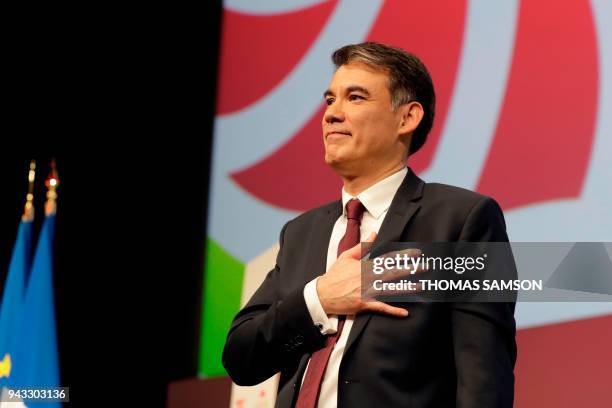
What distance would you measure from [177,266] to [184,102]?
78 centimetres

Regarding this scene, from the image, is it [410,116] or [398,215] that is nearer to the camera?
[398,215]

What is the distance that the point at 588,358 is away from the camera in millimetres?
2465

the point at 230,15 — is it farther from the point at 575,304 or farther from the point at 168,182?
the point at 575,304

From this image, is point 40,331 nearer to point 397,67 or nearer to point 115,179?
point 115,179

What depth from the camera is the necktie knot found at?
175cm

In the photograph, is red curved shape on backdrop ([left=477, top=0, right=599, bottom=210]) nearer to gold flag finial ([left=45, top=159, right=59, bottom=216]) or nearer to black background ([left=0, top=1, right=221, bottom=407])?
black background ([left=0, top=1, right=221, bottom=407])

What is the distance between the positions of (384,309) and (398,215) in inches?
8.6

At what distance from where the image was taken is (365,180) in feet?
6.01

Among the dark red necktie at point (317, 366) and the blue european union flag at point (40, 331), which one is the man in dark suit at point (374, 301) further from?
the blue european union flag at point (40, 331)

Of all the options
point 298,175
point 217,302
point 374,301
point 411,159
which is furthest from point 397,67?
point 217,302

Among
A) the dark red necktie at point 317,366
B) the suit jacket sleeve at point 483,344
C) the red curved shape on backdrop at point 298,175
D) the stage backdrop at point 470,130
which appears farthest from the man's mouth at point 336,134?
the red curved shape on backdrop at point 298,175

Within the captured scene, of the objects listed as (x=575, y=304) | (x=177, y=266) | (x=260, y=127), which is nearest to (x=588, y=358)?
(x=575, y=304)

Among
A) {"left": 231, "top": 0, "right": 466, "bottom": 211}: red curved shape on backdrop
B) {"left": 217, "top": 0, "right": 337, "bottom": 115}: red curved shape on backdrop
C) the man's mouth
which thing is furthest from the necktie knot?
{"left": 217, "top": 0, "right": 337, "bottom": 115}: red curved shape on backdrop

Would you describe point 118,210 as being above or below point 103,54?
below
